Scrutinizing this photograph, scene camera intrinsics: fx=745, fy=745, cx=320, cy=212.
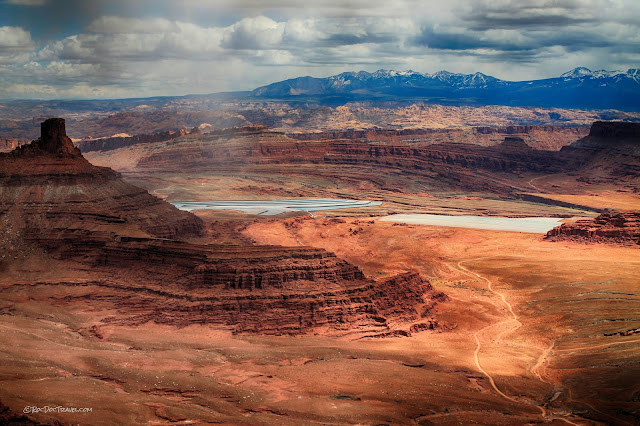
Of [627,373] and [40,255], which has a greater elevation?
[40,255]

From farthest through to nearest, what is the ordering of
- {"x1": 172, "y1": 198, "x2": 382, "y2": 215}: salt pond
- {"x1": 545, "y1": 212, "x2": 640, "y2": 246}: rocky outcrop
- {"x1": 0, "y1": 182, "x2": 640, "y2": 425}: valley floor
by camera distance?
{"x1": 172, "y1": 198, "x2": 382, "y2": 215}: salt pond < {"x1": 545, "y1": 212, "x2": 640, "y2": 246}: rocky outcrop < {"x1": 0, "y1": 182, "x2": 640, "y2": 425}: valley floor

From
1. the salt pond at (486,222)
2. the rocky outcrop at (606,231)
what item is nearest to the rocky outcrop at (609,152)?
the salt pond at (486,222)

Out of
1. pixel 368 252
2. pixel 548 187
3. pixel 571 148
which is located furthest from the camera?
pixel 571 148

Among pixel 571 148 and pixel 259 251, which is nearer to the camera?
pixel 259 251

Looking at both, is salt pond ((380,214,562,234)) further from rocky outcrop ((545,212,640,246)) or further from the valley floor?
the valley floor

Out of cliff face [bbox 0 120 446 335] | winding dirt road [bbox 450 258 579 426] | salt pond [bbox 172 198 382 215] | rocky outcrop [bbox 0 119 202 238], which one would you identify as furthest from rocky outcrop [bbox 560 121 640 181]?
cliff face [bbox 0 120 446 335]

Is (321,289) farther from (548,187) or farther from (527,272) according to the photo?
(548,187)

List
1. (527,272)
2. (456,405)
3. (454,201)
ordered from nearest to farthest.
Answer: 1. (456,405)
2. (527,272)
3. (454,201)

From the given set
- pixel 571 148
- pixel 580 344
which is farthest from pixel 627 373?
pixel 571 148
